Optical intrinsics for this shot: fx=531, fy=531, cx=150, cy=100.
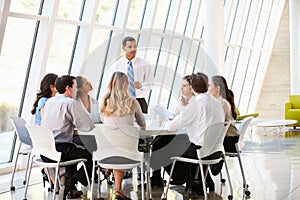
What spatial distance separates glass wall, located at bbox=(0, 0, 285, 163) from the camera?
7812mm

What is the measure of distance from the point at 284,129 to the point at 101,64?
6754mm

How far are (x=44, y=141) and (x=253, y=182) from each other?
295cm

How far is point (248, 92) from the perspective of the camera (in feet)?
59.7

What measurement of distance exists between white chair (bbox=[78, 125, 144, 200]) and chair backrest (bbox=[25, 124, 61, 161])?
0.41 metres

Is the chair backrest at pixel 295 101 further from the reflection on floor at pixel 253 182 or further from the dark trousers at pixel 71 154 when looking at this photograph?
the dark trousers at pixel 71 154

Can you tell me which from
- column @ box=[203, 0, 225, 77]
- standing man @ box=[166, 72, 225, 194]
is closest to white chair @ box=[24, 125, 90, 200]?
standing man @ box=[166, 72, 225, 194]

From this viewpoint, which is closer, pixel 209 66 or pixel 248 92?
pixel 209 66

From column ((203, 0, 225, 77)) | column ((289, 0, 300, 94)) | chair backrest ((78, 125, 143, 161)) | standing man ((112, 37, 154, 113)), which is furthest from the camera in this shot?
column ((289, 0, 300, 94))

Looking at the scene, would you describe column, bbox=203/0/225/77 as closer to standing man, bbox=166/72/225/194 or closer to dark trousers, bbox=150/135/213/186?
dark trousers, bbox=150/135/213/186

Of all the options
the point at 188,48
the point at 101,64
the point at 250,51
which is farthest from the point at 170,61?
the point at 250,51

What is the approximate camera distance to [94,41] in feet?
31.5

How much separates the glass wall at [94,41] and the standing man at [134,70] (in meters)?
1.24

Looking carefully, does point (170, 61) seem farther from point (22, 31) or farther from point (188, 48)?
point (22, 31)

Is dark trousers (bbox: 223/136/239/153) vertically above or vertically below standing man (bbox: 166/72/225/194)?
below
